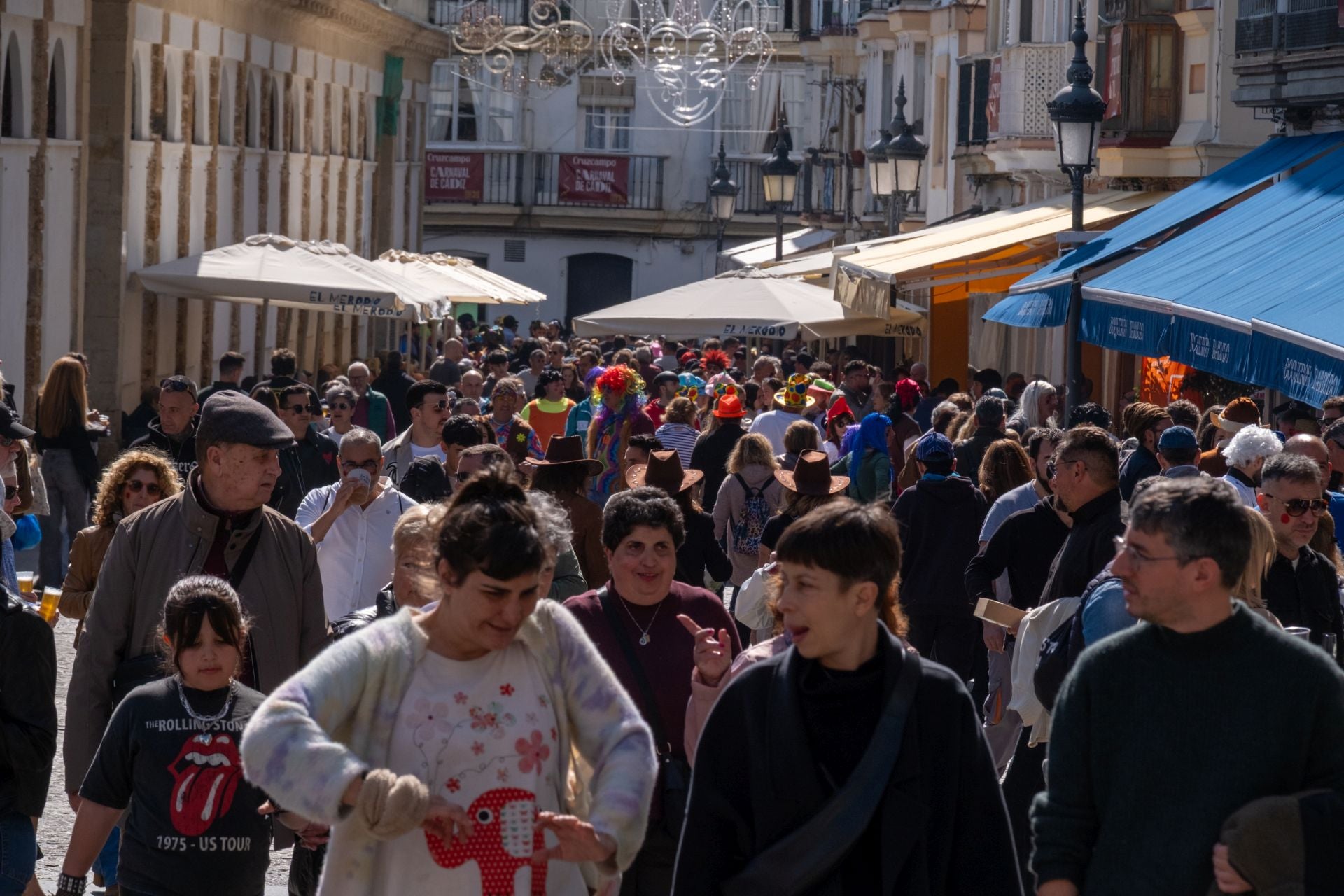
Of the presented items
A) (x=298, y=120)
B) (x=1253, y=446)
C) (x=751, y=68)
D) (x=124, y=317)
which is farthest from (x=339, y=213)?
(x=1253, y=446)

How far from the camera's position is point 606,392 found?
626 inches

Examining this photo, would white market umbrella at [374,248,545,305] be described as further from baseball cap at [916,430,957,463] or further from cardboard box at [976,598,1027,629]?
cardboard box at [976,598,1027,629]

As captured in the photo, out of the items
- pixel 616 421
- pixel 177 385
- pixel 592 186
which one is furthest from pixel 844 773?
pixel 592 186

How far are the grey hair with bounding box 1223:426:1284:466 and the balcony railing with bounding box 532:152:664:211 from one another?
50050 mm

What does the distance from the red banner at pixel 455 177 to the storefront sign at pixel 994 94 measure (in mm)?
31432

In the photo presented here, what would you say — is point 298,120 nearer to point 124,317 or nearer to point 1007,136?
point 124,317

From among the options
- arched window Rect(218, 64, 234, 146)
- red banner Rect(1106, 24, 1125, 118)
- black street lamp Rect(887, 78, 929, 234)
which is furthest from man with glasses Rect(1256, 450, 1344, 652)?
arched window Rect(218, 64, 234, 146)

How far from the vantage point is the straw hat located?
651 inches

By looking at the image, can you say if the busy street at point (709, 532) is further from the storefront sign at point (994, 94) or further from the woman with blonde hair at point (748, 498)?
the storefront sign at point (994, 94)

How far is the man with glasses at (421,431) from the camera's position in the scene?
11.8 m

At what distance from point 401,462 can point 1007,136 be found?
669 inches

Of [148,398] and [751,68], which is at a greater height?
[751,68]

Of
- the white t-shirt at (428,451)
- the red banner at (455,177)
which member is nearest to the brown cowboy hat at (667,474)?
the white t-shirt at (428,451)

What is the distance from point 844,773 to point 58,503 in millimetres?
11417
